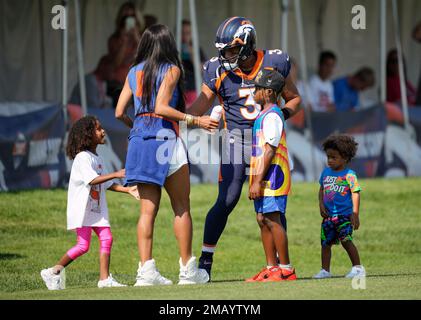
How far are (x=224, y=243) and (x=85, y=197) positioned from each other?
4.86 m

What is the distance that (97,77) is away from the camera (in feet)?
57.4

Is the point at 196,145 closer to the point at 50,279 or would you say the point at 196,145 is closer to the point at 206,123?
the point at 50,279

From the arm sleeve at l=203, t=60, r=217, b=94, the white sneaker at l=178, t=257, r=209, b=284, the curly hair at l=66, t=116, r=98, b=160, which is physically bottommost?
the white sneaker at l=178, t=257, r=209, b=284

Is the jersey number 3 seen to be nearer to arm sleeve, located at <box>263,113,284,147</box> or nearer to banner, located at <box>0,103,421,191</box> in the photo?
arm sleeve, located at <box>263,113,284,147</box>

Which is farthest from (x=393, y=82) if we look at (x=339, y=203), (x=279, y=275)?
(x=279, y=275)

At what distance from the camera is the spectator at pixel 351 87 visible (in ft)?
65.6

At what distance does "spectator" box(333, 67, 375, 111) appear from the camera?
2000 centimetres

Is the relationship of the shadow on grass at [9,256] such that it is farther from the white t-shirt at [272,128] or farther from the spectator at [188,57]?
the spectator at [188,57]

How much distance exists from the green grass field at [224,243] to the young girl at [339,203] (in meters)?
0.43

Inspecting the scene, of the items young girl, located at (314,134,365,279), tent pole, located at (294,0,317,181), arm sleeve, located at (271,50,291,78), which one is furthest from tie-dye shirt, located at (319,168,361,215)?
tent pole, located at (294,0,317,181)

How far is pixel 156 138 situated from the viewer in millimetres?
8688

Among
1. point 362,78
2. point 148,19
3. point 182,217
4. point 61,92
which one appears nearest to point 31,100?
point 61,92

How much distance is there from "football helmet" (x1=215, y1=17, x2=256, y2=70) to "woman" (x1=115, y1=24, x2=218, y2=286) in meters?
0.61
